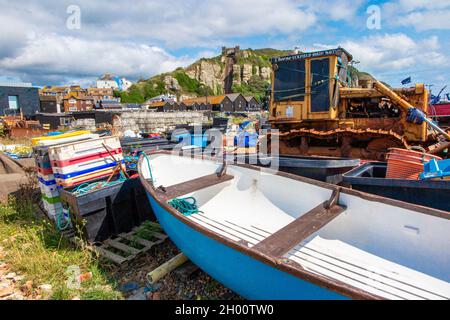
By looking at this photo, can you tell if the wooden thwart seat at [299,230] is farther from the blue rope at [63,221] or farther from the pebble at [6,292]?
the blue rope at [63,221]

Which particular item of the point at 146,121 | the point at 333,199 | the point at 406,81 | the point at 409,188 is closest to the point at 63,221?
the point at 333,199

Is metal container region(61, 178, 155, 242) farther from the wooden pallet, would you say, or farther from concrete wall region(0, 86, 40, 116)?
concrete wall region(0, 86, 40, 116)

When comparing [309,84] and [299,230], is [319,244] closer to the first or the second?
[299,230]

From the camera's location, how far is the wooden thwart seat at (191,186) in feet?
13.8

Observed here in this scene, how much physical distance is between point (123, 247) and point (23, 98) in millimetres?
45258

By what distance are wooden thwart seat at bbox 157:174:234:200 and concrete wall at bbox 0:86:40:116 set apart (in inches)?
1684

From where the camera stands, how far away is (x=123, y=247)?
4234 mm

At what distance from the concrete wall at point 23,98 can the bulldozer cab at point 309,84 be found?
41089 mm

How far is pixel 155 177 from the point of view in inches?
224

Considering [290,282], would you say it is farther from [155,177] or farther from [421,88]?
[421,88]

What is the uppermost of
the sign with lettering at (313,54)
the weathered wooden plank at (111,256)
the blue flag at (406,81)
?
the sign with lettering at (313,54)

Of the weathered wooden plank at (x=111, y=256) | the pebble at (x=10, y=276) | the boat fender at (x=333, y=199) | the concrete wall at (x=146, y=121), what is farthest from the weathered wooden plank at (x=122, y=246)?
the concrete wall at (x=146, y=121)

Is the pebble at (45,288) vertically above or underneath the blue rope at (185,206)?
underneath
